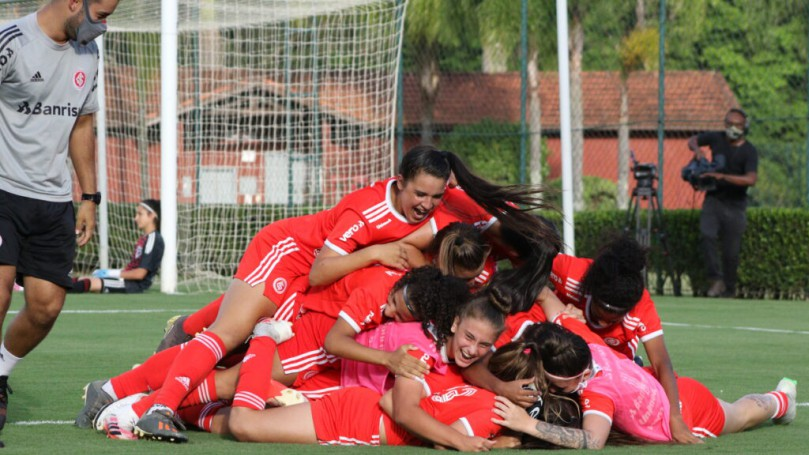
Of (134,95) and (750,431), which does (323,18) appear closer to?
(134,95)

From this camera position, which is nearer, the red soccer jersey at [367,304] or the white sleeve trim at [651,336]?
the red soccer jersey at [367,304]

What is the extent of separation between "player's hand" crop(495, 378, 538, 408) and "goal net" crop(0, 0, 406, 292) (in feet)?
36.0

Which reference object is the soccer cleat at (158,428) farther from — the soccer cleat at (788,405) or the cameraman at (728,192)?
the cameraman at (728,192)

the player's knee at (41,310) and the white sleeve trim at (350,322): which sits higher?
the player's knee at (41,310)

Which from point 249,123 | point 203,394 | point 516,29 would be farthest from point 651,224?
point 203,394

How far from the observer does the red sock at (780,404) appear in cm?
582

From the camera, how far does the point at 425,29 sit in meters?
25.0

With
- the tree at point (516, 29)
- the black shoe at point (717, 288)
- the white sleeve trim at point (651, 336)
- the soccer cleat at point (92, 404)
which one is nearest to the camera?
the soccer cleat at point (92, 404)

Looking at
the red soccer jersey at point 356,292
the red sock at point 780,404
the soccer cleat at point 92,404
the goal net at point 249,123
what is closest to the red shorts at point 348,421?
the red soccer jersey at point 356,292

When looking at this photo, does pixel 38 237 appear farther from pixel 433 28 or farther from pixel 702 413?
pixel 433 28

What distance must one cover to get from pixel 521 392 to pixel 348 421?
0.75 meters

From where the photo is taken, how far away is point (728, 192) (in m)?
14.5

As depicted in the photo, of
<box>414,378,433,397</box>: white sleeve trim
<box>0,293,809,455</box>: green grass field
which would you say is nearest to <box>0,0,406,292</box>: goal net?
<box>0,293,809,455</box>: green grass field

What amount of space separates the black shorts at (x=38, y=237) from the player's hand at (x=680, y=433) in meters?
2.84
